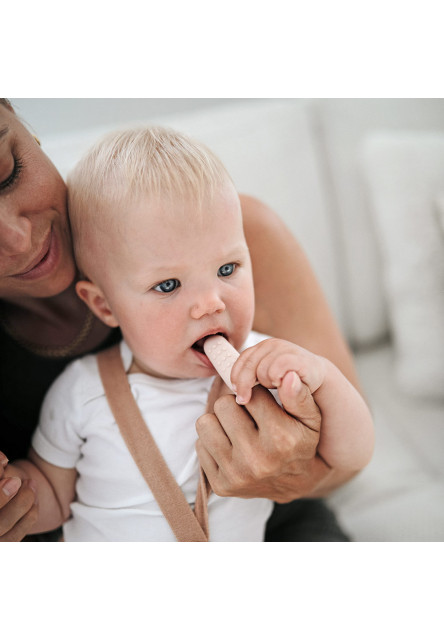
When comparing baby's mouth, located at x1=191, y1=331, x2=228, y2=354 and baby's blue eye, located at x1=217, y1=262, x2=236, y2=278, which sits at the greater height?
baby's blue eye, located at x1=217, y1=262, x2=236, y2=278

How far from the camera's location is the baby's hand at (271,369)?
442mm

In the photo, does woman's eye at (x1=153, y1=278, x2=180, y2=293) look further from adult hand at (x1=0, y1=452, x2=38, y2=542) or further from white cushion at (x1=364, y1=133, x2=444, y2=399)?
white cushion at (x1=364, y1=133, x2=444, y2=399)

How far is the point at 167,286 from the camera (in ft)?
1.57

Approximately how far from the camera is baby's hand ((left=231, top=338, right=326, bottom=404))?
17.4 inches

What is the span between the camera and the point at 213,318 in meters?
0.49

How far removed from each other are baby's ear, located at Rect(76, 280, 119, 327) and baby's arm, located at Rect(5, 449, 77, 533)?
0.59 ft

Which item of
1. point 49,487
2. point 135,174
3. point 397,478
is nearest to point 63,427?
point 49,487

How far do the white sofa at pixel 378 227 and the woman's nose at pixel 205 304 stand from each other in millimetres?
202

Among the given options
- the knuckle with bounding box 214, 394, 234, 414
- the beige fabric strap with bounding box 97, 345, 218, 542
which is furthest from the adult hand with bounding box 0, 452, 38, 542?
the knuckle with bounding box 214, 394, 234, 414

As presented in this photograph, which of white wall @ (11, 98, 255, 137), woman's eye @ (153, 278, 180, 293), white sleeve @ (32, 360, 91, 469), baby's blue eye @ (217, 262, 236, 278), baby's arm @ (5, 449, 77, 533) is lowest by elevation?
baby's arm @ (5, 449, 77, 533)

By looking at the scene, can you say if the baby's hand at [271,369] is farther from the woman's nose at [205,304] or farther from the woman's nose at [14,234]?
the woman's nose at [14,234]
